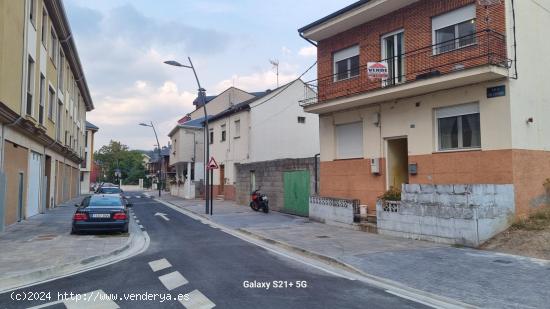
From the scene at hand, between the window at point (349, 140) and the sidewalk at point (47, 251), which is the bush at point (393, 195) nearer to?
the window at point (349, 140)

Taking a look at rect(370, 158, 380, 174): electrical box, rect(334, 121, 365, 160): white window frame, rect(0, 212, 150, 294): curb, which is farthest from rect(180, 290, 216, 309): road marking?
rect(334, 121, 365, 160): white window frame

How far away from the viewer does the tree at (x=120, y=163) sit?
9027 centimetres

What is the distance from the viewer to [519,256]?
29.9 ft

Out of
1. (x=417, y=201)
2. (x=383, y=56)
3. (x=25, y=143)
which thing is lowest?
(x=417, y=201)

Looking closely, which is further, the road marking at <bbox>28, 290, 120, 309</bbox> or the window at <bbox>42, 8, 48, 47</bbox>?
the window at <bbox>42, 8, 48, 47</bbox>

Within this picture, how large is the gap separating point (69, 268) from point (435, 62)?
11.6 metres

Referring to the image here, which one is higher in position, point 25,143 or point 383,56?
point 383,56

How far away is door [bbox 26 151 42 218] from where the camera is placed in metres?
18.1

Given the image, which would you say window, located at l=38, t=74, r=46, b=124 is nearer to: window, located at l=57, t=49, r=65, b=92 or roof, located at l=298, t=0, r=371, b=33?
window, located at l=57, t=49, r=65, b=92

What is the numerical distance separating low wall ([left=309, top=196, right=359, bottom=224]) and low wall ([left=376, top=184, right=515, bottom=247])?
7.44 ft

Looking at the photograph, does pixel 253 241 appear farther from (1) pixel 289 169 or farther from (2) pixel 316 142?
(2) pixel 316 142

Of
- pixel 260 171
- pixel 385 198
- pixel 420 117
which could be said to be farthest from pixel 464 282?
pixel 260 171

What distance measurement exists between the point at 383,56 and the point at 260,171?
10.3 metres

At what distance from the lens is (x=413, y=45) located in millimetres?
13891
